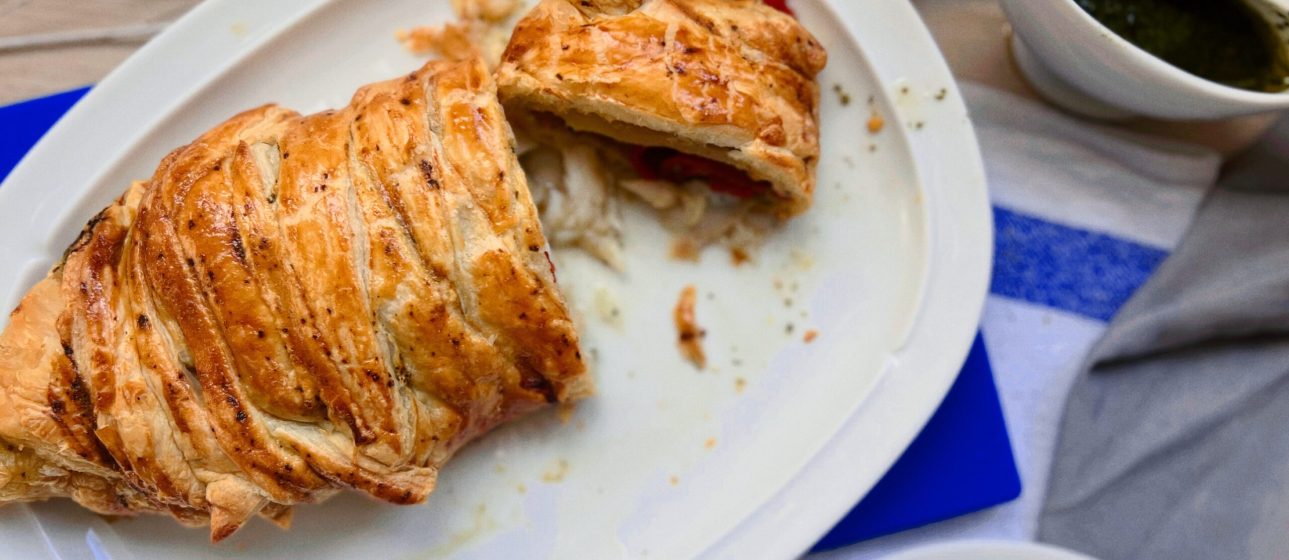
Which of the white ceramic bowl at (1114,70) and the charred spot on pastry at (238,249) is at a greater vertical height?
the charred spot on pastry at (238,249)

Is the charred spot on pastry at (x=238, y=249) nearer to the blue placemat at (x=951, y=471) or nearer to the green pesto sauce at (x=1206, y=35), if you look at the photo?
the blue placemat at (x=951, y=471)

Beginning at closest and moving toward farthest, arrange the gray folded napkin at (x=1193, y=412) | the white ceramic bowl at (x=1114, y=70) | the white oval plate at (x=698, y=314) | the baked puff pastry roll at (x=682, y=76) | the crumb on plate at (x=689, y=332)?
1. the baked puff pastry roll at (x=682, y=76)
2. the white ceramic bowl at (x=1114, y=70)
3. the white oval plate at (x=698, y=314)
4. the crumb on plate at (x=689, y=332)
5. the gray folded napkin at (x=1193, y=412)

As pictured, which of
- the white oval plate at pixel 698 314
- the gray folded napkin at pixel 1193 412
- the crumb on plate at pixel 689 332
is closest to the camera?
the white oval plate at pixel 698 314

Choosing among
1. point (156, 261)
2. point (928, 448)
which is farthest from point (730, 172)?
point (156, 261)

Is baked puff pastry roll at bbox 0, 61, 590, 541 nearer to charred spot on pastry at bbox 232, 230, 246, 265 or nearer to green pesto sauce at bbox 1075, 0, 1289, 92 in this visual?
charred spot on pastry at bbox 232, 230, 246, 265

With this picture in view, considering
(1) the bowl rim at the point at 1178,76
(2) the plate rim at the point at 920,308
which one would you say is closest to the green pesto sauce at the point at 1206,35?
(1) the bowl rim at the point at 1178,76

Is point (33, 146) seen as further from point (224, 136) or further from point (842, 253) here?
point (842, 253)

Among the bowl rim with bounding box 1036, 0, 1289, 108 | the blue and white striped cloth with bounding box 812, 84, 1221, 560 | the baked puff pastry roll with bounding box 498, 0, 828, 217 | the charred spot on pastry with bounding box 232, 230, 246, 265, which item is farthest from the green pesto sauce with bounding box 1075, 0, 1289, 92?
the charred spot on pastry with bounding box 232, 230, 246, 265
